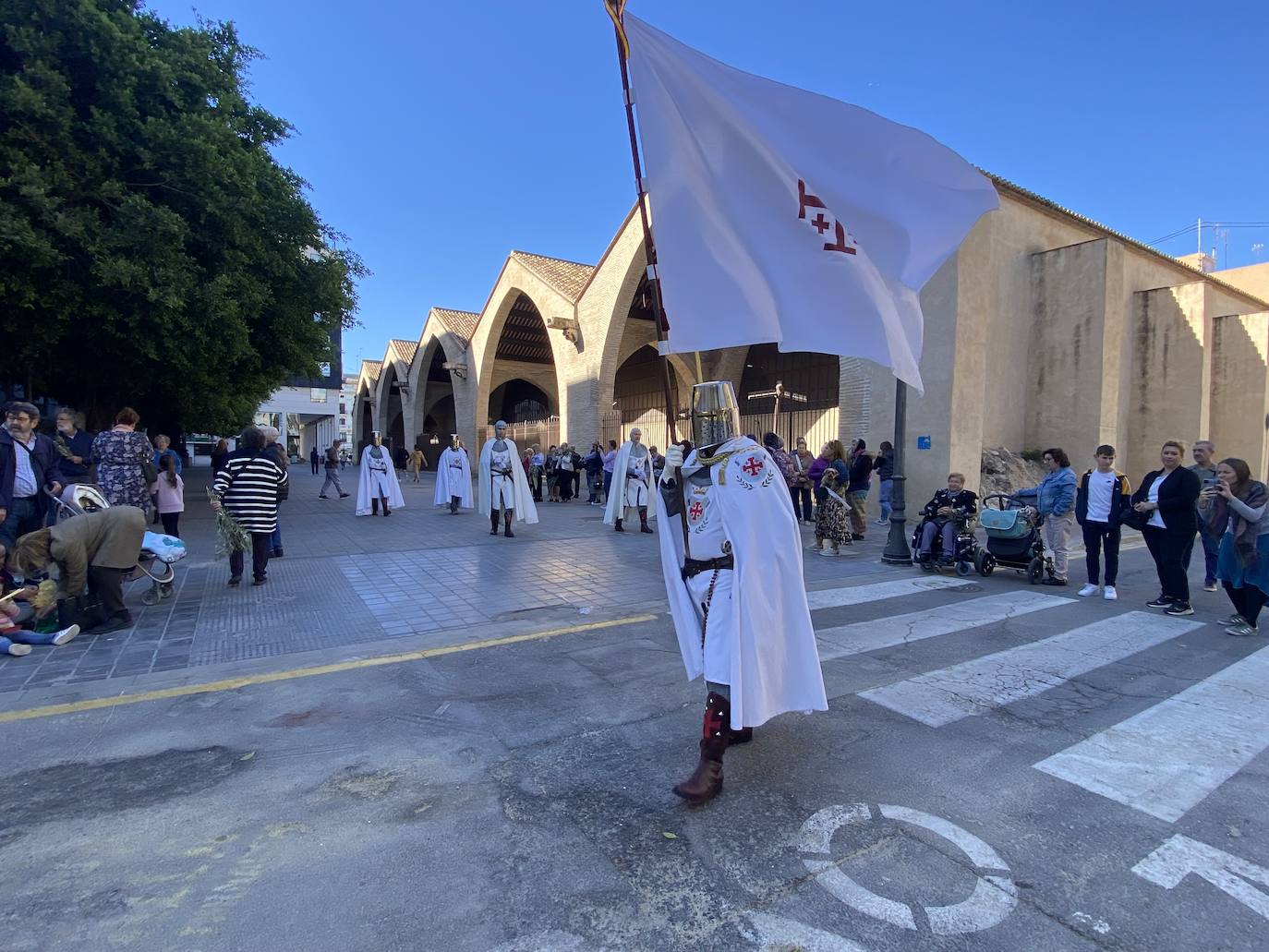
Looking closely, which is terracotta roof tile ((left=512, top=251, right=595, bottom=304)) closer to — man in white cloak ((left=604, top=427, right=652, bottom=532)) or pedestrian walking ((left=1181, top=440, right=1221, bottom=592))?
man in white cloak ((left=604, top=427, right=652, bottom=532))

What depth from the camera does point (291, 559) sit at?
29.7 feet

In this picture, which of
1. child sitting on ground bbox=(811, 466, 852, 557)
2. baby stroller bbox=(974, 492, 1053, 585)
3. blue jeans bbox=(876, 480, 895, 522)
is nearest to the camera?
baby stroller bbox=(974, 492, 1053, 585)

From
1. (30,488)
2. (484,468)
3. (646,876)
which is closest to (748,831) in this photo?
(646,876)

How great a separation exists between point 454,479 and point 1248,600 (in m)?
13.4

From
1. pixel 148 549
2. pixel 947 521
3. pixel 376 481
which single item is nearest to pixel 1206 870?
pixel 947 521

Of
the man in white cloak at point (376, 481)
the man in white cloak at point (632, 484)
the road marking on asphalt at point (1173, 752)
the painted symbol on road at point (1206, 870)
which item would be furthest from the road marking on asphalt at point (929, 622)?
the man in white cloak at point (376, 481)

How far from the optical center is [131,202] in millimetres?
9867

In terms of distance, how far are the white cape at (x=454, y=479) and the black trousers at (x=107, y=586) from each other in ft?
30.6

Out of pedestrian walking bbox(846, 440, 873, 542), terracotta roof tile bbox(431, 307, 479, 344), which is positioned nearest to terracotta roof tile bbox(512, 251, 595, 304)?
terracotta roof tile bbox(431, 307, 479, 344)

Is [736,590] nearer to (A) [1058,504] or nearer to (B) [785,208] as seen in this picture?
(B) [785,208]

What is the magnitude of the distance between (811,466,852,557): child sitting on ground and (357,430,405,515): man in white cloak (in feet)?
30.2

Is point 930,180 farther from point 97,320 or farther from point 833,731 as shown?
point 97,320

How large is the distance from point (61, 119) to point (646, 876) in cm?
1280

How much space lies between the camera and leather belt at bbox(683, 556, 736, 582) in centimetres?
310
